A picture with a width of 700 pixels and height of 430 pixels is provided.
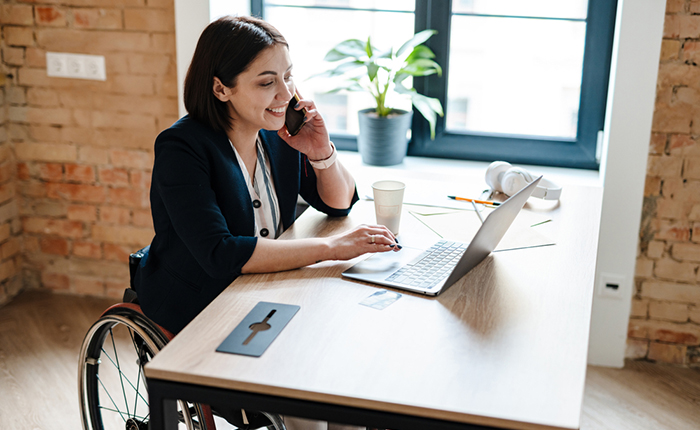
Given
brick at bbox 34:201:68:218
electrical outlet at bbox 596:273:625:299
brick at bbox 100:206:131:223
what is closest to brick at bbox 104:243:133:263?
brick at bbox 100:206:131:223

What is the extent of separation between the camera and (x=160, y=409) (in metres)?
1.12

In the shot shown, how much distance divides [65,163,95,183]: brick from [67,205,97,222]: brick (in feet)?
0.41

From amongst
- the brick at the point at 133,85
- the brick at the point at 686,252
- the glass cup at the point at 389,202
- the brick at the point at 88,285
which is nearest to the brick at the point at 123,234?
the brick at the point at 88,285

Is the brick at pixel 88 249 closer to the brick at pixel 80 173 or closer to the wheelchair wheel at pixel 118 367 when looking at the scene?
the brick at pixel 80 173

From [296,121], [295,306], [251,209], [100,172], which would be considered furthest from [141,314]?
[100,172]

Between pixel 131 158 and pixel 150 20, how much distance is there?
0.59m

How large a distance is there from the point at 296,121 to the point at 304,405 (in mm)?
904

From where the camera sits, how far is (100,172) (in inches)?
111

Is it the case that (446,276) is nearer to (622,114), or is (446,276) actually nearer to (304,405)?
(304,405)

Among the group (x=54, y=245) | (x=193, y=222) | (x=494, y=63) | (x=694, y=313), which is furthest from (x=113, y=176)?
(x=694, y=313)

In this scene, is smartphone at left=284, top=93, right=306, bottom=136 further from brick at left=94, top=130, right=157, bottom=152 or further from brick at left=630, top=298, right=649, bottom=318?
brick at left=630, top=298, right=649, bottom=318

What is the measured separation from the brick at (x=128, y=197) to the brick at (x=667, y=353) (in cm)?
218

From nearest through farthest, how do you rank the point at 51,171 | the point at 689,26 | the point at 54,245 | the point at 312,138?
1. the point at 312,138
2. the point at 689,26
3. the point at 51,171
4. the point at 54,245

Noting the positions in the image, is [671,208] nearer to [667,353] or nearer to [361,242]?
[667,353]
